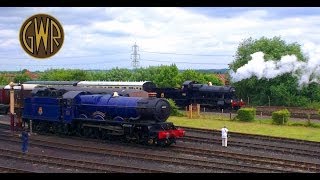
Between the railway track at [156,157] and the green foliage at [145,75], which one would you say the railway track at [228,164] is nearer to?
the railway track at [156,157]

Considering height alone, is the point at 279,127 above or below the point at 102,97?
below

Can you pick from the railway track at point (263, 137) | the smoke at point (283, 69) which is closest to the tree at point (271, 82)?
the smoke at point (283, 69)

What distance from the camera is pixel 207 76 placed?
44.9 metres

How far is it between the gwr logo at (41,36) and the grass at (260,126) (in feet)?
59.1

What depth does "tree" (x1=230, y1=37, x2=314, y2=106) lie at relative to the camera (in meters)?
37.0

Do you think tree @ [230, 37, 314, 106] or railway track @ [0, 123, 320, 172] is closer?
railway track @ [0, 123, 320, 172]

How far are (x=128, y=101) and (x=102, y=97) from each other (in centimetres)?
166

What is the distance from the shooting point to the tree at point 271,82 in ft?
121

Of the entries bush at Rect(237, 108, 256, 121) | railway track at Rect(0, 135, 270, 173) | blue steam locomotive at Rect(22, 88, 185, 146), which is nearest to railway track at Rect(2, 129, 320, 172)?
railway track at Rect(0, 135, 270, 173)

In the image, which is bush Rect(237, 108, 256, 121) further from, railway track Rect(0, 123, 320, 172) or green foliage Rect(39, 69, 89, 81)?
green foliage Rect(39, 69, 89, 81)

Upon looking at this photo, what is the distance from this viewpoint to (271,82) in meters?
38.1

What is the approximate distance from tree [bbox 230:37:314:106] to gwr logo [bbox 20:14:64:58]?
33.8 meters

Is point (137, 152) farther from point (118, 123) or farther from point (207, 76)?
point (207, 76)
